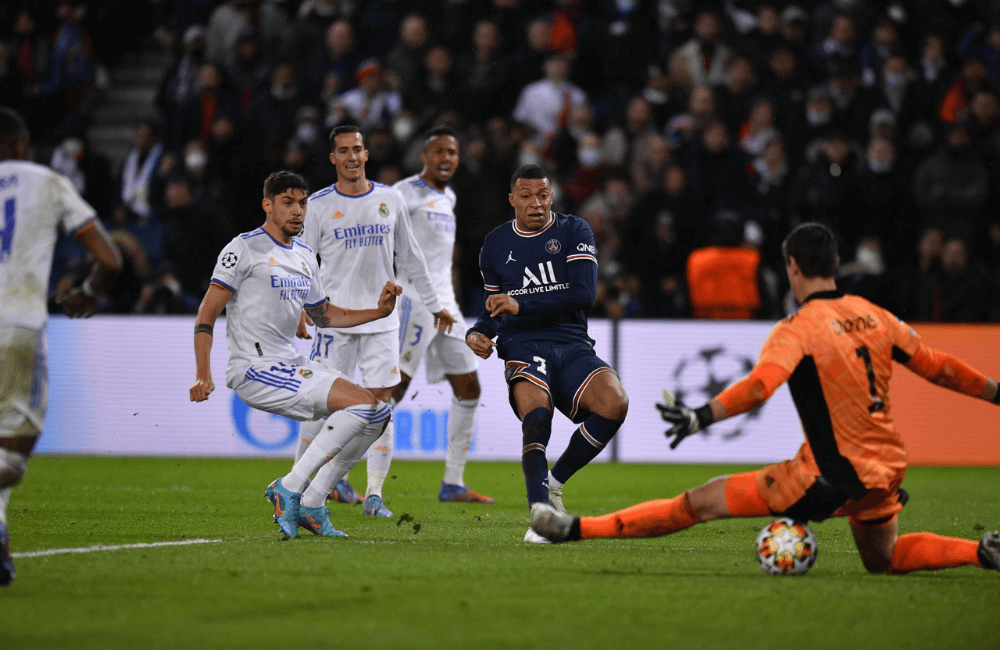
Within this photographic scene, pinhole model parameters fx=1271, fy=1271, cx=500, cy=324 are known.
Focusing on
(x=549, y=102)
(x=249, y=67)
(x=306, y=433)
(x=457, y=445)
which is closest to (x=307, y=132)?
(x=249, y=67)

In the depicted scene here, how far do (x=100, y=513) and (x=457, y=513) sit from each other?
7.75ft

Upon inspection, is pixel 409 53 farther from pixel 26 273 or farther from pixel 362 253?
pixel 26 273

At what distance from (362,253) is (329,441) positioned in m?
1.85

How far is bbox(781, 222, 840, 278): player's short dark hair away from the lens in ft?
Answer: 18.2

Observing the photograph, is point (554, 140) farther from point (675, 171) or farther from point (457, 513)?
point (457, 513)

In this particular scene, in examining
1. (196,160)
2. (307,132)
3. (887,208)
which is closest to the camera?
(887,208)

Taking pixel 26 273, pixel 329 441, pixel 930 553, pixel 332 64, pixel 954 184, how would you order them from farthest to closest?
pixel 332 64, pixel 954 184, pixel 329 441, pixel 930 553, pixel 26 273

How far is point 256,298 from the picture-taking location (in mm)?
7172

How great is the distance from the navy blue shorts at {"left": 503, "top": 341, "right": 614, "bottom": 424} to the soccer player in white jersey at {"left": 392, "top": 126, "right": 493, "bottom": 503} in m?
1.93

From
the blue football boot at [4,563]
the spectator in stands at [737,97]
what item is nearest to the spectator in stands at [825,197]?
the spectator in stands at [737,97]

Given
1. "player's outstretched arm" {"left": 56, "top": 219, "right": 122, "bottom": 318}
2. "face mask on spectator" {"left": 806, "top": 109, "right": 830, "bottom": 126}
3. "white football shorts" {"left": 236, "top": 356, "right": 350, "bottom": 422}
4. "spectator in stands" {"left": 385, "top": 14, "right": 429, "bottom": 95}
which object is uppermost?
"spectator in stands" {"left": 385, "top": 14, "right": 429, "bottom": 95}

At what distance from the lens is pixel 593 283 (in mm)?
7582

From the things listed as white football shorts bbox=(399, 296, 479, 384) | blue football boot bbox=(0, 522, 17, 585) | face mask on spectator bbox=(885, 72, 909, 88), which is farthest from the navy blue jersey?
face mask on spectator bbox=(885, 72, 909, 88)

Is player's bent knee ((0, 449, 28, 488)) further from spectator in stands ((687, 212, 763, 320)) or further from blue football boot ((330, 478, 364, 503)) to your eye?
spectator in stands ((687, 212, 763, 320))
